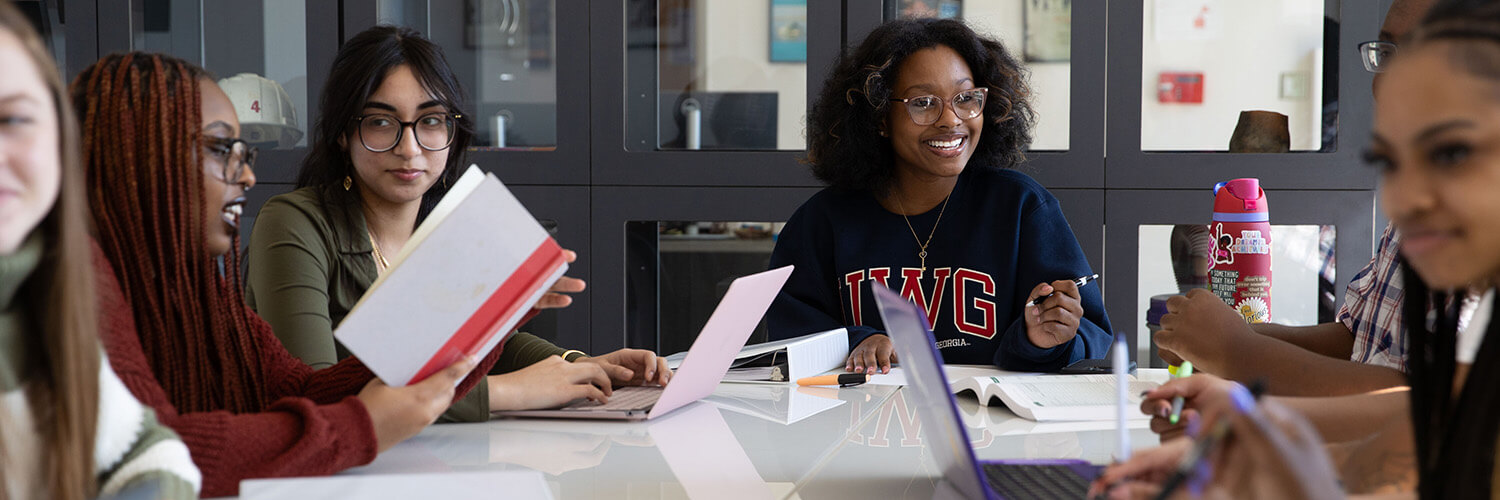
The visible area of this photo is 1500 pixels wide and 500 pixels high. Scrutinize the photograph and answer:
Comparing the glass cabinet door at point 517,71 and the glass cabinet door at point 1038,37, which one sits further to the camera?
the glass cabinet door at point 517,71

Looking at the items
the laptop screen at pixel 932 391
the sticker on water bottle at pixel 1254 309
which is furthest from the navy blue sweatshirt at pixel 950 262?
the laptop screen at pixel 932 391

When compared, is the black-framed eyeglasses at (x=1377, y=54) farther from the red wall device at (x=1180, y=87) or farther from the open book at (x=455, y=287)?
the open book at (x=455, y=287)

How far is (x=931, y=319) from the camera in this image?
206cm

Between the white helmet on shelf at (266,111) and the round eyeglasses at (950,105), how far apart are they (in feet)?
5.91

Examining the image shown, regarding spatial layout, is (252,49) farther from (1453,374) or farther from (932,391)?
(1453,374)

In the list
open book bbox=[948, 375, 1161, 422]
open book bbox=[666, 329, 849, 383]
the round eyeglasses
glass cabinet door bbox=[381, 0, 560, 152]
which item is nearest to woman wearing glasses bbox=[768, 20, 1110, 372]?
the round eyeglasses

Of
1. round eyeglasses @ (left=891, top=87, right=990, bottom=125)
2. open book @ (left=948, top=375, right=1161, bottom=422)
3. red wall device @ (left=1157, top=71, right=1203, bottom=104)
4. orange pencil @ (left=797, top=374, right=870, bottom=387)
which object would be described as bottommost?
orange pencil @ (left=797, top=374, right=870, bottom=387)

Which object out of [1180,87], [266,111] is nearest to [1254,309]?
[1180,87]

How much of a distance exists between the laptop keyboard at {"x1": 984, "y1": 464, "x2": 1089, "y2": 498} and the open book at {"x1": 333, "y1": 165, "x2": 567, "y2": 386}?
18.4 inches

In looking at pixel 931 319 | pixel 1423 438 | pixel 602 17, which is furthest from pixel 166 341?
pixel 602 17

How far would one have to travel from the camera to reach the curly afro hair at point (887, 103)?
2211 mm

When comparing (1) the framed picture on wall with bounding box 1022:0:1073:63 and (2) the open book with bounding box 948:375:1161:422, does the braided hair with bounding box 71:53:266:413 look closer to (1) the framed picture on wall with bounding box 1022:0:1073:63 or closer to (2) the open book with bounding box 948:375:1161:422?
(2) the open book with bounding box 948:375:1161:422

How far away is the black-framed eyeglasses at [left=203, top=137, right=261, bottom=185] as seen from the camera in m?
1.12

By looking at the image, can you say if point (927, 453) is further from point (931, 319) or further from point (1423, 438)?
point (931, 319)
